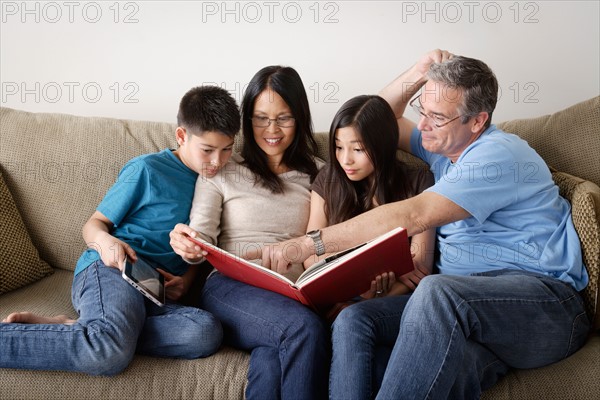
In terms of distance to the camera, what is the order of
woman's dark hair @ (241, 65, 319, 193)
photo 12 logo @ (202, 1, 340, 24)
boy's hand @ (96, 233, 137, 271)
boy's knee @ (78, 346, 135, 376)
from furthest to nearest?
photo 12 logo @ (202, 1, 340, 24) → woman's dark hair @ (241, 65, 319, 193) → boy's hand @ (96, 233, 137, 271) → boy's knee @ (78, 346, 135, 376)

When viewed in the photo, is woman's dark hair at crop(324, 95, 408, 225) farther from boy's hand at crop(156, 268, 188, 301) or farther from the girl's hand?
boy's hand at crop(156, 268, 188, 301)

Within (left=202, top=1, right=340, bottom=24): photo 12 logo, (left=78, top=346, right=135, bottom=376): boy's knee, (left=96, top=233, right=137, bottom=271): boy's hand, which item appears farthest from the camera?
(left=202, top=1, right=340, bottom=24): photo 12 logo

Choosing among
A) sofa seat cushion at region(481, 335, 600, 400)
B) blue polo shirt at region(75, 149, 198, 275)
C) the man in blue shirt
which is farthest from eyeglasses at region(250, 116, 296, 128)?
sofa seat cushion at region(481, 335, 600, 400)

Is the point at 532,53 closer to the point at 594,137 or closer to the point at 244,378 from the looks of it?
the point at 594,137

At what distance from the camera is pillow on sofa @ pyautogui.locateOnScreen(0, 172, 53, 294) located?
6.98 ft

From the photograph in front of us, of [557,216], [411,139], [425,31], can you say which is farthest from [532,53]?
[557,216]

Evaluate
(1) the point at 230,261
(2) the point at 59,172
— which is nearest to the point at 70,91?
(2) the point at 59,172

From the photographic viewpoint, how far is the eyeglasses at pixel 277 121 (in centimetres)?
217

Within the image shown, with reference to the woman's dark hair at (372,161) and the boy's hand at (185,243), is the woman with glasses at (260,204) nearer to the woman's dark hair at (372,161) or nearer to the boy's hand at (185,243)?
the boy's hand at (185,243)

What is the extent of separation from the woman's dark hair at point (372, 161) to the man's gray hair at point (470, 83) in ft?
0.67

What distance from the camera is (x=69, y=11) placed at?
8.56 feet

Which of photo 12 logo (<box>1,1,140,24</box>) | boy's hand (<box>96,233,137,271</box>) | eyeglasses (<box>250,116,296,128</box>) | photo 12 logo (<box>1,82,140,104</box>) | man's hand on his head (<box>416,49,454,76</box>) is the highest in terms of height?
photo 12 logo (<box>1,1,140,24</box>)

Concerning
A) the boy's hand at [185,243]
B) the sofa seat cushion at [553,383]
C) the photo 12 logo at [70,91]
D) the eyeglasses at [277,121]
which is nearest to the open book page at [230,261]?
the boy's hand at [185,243]

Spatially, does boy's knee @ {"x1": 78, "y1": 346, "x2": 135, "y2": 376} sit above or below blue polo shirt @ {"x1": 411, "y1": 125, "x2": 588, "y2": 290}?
below
